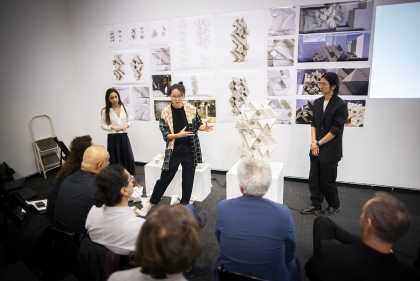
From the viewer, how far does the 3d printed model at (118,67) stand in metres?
4.77

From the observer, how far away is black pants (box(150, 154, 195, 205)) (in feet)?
10.2

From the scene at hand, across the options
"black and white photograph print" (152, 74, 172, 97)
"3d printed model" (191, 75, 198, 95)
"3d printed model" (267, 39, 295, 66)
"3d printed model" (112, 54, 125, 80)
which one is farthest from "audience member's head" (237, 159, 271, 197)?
"3d printed model" (112, 54, 125, 80)

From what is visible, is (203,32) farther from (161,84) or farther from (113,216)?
(113,216)

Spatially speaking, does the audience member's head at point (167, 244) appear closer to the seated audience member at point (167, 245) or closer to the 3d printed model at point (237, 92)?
the seated audience member at point (167, 245)

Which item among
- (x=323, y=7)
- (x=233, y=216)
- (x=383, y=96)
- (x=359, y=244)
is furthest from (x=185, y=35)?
(x=359, y=244)

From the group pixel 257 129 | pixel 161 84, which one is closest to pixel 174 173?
pixel 257 129

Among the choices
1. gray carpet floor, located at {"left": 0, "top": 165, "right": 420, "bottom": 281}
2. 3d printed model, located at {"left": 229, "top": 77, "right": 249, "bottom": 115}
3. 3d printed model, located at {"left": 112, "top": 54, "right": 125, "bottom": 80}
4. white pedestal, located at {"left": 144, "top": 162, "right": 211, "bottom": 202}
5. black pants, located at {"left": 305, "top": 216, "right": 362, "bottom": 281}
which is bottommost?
gray carpet floor, located at {"left": 0, "top": 165, "right": 420, "bottom": 281}

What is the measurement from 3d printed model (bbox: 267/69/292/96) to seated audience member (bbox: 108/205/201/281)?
3.20 m

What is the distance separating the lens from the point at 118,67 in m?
4.81

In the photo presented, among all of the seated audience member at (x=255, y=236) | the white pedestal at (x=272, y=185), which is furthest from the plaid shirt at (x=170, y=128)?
the seated audience member at (x=255, y=236)

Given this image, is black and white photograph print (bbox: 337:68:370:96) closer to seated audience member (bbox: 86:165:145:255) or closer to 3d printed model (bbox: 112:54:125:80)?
seated audience member (bbox: 86:165:145:255)

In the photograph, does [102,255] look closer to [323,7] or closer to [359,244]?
[359,244]

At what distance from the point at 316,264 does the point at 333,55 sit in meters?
2.82

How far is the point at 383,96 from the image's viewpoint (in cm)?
344
